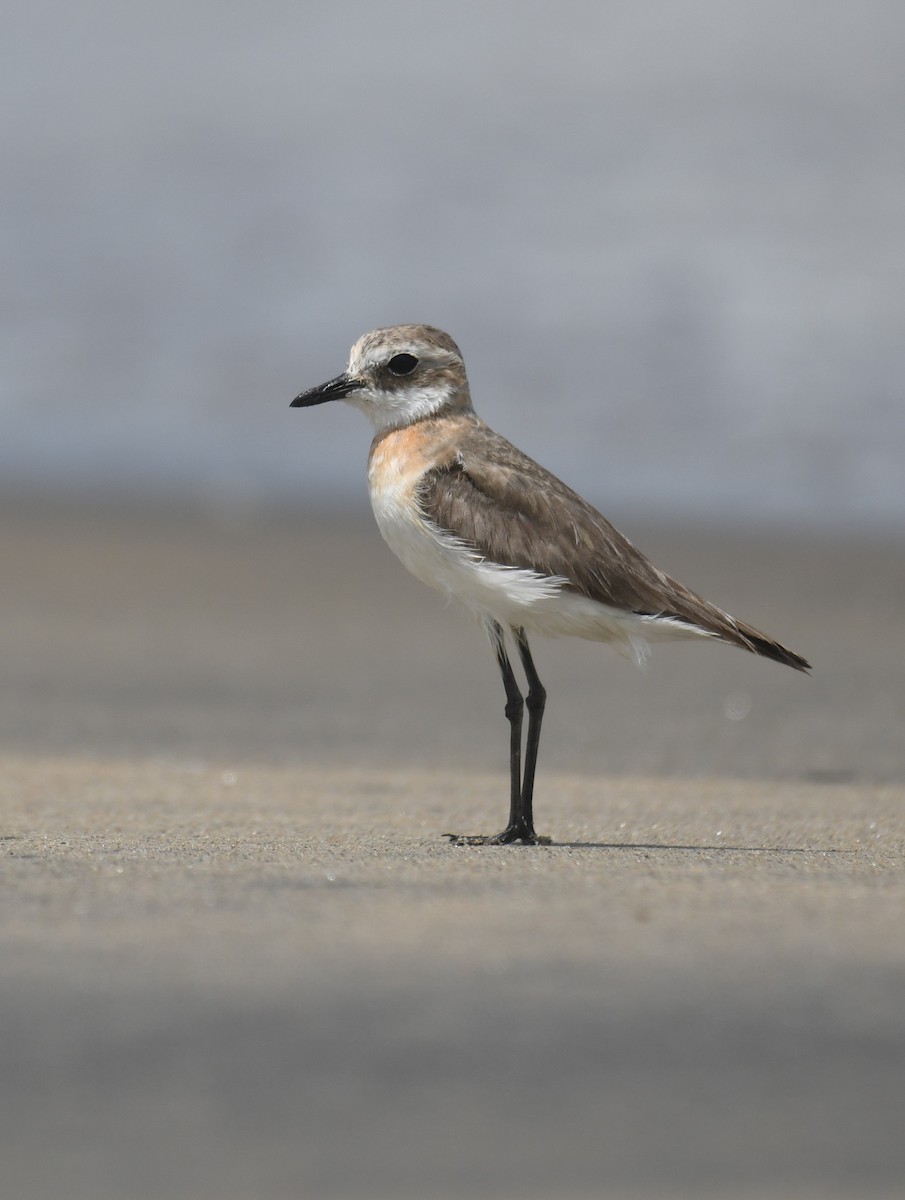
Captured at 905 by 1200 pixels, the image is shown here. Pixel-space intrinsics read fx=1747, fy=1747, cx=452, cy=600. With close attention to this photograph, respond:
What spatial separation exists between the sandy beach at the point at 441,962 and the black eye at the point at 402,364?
146 cm

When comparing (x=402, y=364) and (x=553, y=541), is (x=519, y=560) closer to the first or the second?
(x=553, y=541)

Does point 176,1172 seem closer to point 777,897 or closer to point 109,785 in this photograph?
point 777,897

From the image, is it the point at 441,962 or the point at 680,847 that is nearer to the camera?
the point at 441,962

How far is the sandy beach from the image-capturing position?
8.18ft

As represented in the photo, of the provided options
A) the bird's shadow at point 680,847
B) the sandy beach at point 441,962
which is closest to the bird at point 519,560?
the bird's shadow at point 680,847

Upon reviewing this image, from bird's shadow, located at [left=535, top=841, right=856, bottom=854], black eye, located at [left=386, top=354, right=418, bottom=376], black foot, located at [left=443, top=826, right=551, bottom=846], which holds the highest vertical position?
black eye, located at [left=386, top=354, right=418, bottom=376]

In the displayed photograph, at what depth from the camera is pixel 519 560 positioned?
520cm

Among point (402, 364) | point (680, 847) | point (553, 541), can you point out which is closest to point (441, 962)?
point (680, 847)

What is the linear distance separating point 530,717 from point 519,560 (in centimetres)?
56

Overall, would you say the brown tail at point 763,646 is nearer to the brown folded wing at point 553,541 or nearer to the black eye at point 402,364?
the brown folded wing at point 553,541

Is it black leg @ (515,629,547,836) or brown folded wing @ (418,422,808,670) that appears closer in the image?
brown folded wing @ (418,422,808,670)

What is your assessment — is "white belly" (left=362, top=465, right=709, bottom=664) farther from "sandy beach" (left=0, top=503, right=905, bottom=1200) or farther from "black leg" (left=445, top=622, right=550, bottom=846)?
"sandy beach" (left=0, top=503, right=905, bottom=1200)

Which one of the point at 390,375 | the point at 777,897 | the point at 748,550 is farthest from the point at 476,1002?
the point at 748,550

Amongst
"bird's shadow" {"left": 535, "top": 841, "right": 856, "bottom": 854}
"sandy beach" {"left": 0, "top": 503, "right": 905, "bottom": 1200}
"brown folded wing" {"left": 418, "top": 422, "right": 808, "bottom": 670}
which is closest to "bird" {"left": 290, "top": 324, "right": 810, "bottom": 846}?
"brown folded wing" {"left": 418, "top": 422, "right": 808, "bottom": 670}
